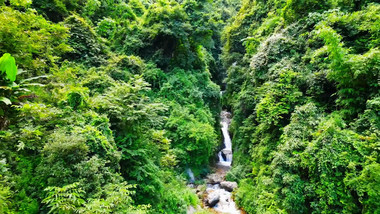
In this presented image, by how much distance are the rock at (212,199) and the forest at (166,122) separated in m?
0.41

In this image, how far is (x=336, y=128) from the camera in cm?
647

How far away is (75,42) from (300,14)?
487 inches

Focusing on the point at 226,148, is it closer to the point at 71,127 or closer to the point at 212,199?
the point at 212,199

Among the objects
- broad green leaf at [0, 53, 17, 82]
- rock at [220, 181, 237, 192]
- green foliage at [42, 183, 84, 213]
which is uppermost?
broad green leaf at [0, 53, 17, 82]

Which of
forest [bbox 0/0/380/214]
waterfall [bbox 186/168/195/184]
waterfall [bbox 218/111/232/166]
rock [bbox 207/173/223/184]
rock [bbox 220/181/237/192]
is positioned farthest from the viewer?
waterfall [bbox 218/111/232/166]

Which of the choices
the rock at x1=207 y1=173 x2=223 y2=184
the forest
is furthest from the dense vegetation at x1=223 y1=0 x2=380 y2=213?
the rock at x1=207 y1=173 x2=223 y2=184

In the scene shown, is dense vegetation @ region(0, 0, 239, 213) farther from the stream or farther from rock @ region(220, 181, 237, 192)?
rock @ region(220, 181, 237, 192)

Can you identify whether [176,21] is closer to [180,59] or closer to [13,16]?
[180,59]

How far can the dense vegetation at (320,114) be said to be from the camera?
591 cm

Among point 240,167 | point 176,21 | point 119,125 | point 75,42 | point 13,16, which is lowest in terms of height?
point 240,167

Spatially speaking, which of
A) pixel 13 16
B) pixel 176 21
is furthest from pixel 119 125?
pixel 176 21

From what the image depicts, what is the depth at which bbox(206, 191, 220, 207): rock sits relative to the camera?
449 inches

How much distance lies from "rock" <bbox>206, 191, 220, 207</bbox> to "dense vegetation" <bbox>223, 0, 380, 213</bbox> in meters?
1.33

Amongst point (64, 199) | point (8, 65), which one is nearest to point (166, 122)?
point (8, 65)
